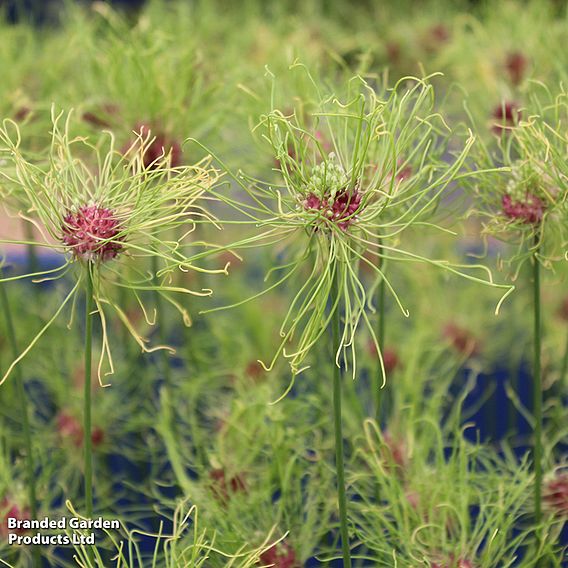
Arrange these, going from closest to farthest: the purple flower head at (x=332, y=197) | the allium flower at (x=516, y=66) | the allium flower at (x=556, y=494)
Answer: the purple flower head at (x=332, y=197) < the allium flower at (x=556, y=494) < the allium flower at (x=516, y=66)

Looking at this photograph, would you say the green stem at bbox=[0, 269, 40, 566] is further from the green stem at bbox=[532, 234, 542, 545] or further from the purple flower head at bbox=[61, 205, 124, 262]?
the green stem at bbox=[532, 234, 542, 545]

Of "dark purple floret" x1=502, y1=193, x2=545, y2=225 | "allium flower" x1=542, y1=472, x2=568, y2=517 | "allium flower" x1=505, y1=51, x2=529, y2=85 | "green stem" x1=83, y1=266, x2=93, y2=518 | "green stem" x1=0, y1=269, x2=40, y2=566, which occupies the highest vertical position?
"allium flower" x1=505, y1=51, x2=529, y2=85

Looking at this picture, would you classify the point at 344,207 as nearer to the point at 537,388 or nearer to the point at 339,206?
the point at 339,206

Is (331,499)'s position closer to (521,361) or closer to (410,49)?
(521,361)

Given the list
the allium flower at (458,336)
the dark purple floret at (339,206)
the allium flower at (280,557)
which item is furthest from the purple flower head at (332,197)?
the allium flower at (458,336)

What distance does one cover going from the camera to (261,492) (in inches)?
15.2

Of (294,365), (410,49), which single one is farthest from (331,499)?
(410,49)

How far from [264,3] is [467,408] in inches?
44.2

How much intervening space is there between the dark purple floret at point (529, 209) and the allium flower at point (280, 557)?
0.57 ft

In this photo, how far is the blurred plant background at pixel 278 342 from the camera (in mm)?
347

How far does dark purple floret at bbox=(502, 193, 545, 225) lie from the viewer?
1.13ft

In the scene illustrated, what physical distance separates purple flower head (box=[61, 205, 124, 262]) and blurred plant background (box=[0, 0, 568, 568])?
0.5 inches

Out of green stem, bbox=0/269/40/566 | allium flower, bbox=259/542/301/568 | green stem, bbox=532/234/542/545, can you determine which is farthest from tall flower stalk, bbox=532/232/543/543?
green stem, bbox=0/269/40/566

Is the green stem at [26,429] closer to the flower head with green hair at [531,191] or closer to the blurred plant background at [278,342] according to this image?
the blurred plant background at [278,342]
